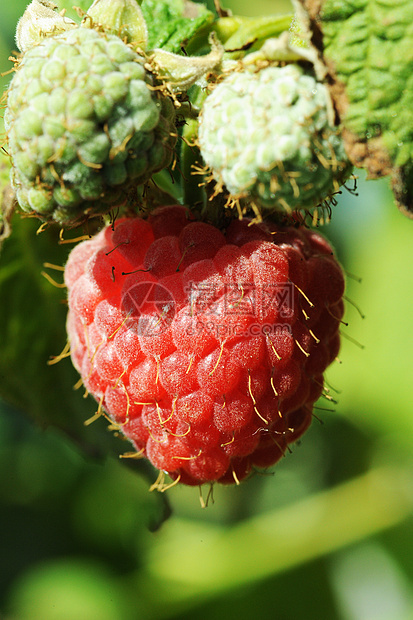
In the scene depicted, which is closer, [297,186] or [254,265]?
[297,186]

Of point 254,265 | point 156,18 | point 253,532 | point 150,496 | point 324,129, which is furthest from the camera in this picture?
point 253,532

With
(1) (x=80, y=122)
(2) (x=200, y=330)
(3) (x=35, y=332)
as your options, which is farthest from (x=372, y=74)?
(3) (x=35, y=332)

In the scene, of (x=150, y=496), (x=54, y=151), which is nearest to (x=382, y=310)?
(x=150, y=496)

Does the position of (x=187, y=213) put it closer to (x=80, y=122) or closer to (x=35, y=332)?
(x=80, y=122)

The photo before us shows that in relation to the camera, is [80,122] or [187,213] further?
[187,213]

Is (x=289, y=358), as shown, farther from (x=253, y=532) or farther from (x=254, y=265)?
(x=253, y=532)

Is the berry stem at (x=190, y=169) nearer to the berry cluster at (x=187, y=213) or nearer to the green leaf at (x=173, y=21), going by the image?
the berry cluster at (x=187, y=213)

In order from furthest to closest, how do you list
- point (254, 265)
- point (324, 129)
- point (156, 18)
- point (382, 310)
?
point (382, 310) < point (156, 18) < point (254, 265) < point (324, 129)
